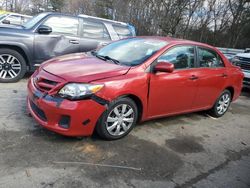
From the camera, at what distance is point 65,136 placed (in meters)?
4.45

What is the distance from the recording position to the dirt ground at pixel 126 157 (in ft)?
11.5

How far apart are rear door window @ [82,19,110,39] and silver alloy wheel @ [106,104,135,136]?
13.5ft

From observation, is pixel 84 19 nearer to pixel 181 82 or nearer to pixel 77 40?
pixel 77 40

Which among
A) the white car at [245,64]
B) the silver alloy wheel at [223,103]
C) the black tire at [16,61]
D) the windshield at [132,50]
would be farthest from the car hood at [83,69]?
the white car at [245,64]

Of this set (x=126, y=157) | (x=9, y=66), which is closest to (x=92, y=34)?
(x=9, y=66)

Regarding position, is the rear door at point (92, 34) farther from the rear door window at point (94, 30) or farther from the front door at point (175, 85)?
the front door at point (175, 85)

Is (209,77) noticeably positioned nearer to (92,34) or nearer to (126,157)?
(126,157)

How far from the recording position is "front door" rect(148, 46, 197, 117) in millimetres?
4914

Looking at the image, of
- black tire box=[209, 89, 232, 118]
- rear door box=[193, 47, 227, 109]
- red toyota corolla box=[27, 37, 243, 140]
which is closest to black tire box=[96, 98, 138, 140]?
red toyota corolla box=[27, 37, 243, 140]

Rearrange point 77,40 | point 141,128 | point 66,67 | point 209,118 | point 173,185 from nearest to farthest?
1. point 173,185
2. point 66,67
3. point 141,128
4. point 209,118
5. point 77,40

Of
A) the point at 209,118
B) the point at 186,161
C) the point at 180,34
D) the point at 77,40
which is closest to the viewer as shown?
the point at 186,161

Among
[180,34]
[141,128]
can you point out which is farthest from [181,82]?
[180,34]

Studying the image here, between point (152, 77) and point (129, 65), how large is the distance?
40 cm

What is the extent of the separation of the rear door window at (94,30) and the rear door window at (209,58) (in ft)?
10.9
